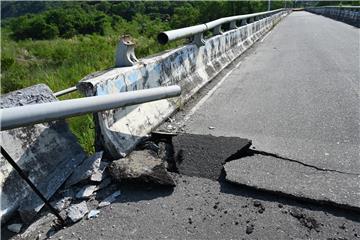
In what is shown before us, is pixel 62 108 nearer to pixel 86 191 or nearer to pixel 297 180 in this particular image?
pixel 86 191

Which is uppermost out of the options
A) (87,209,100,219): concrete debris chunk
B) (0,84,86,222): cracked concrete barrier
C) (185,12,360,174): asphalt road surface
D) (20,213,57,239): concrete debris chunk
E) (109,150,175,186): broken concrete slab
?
(0,84,86,222): cracked concrete barrier

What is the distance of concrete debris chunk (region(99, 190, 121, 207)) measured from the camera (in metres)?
2.95

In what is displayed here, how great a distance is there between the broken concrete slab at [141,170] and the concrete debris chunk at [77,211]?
0.43 meters

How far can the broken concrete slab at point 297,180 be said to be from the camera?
2.89 metres

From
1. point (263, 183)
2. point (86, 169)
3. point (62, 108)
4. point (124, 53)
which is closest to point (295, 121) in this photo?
point (263, 183)

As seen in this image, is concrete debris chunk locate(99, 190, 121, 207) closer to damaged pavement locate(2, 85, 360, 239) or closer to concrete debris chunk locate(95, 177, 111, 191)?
damaged pavement locate(2, 85, 360, 239)

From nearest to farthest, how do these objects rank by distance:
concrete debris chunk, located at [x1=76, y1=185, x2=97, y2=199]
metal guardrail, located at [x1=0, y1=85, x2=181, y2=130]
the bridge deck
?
metal guardrail, located at [x1=0, y1=85, x2=181, y2=130] < concrete debris chunk, located at [x1=76, y1=185, x2=97, y2=199] < the bridge deck

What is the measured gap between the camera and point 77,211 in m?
2.81

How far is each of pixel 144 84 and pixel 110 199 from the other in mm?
1796

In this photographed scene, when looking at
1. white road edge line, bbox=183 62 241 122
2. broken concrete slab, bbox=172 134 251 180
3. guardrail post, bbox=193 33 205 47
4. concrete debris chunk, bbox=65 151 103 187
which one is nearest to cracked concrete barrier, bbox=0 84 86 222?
concrete debris chunk, bbox=65 151 103 187

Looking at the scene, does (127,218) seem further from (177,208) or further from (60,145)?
(60,145)

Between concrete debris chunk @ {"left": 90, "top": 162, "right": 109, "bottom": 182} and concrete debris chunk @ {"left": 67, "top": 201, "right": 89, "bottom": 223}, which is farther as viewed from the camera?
concrete debris chunk @ {"left": 90, "top": 162, "right": 109, "bottom": 182}

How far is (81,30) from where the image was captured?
2899 inches

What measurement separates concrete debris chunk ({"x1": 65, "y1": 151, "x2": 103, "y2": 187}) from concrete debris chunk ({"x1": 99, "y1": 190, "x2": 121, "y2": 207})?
29 cm
